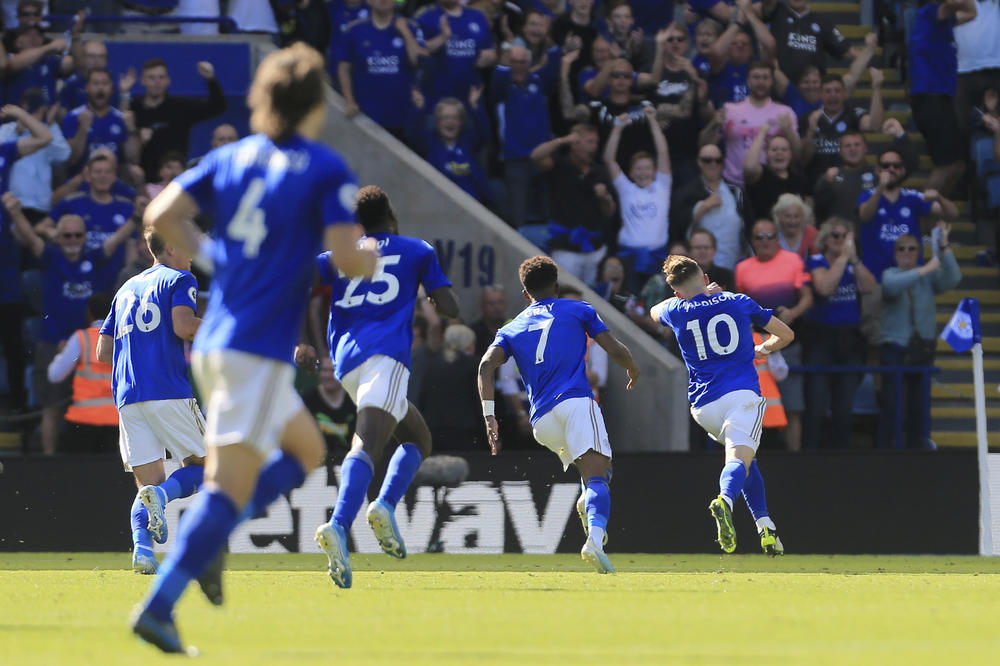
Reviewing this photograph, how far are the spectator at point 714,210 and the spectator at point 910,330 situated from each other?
1.43 m

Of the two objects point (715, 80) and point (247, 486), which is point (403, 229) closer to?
point (715, 80)

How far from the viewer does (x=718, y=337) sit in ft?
35.7

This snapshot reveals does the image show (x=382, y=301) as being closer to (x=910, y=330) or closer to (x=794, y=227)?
(x=794, y=227)

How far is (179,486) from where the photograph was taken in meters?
9.60

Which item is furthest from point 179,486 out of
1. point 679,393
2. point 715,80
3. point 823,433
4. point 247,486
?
point 715,80

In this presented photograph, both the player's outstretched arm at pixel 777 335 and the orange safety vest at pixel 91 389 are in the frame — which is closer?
the player's outstretched arm at pixel 777 335

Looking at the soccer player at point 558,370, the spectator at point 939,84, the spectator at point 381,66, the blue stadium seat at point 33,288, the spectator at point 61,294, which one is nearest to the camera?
the soccer player at point 558,370

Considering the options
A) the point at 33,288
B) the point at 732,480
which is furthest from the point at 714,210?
the point at 33,288

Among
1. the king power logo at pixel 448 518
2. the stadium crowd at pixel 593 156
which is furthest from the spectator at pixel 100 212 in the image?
the king power logo at pixel 448 518

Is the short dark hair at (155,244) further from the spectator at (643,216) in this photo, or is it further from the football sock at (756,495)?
the spectator at (643,216)

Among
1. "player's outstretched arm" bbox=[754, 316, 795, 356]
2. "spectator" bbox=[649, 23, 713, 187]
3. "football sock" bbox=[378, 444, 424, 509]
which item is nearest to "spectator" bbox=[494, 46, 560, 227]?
"spectator" bbox=[649, 23, 713, 187]

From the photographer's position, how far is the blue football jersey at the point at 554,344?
1024 centimetres

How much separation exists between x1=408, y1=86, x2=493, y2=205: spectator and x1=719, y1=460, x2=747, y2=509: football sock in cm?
571

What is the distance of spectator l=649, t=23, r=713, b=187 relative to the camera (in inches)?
616
